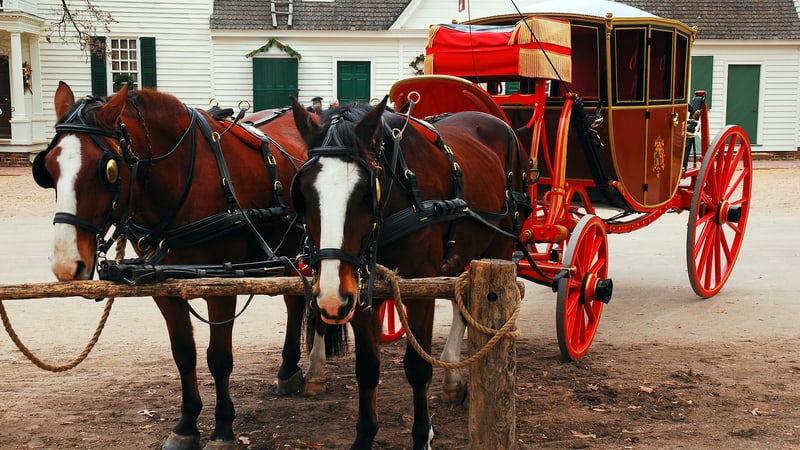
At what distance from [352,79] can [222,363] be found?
1821 cm

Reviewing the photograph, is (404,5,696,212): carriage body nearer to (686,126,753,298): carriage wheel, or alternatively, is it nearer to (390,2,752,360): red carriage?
(390,2,752,360): red carriage

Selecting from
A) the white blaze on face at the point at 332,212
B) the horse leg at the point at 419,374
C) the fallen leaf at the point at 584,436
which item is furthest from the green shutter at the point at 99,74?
the white blaze on face at the point at 332,212

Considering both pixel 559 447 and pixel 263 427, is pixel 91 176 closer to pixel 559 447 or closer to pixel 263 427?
pixel 263 427

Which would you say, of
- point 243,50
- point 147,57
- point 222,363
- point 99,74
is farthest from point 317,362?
point 99,74

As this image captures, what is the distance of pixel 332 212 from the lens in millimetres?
3297

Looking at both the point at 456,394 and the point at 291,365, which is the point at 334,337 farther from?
the point at 456,394

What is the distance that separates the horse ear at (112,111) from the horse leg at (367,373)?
1416 millimetres

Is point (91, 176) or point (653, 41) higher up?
point (653, 41)

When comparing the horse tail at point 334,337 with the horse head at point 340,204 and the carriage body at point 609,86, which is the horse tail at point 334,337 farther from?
the carriage body at point 609,86

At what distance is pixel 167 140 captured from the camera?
4125 mm

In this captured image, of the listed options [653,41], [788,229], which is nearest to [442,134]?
[653,41]

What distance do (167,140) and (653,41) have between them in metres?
4.43

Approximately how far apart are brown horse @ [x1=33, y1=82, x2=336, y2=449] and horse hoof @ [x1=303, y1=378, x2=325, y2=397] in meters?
0.91

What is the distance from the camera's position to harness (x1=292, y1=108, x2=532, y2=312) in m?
3.40
